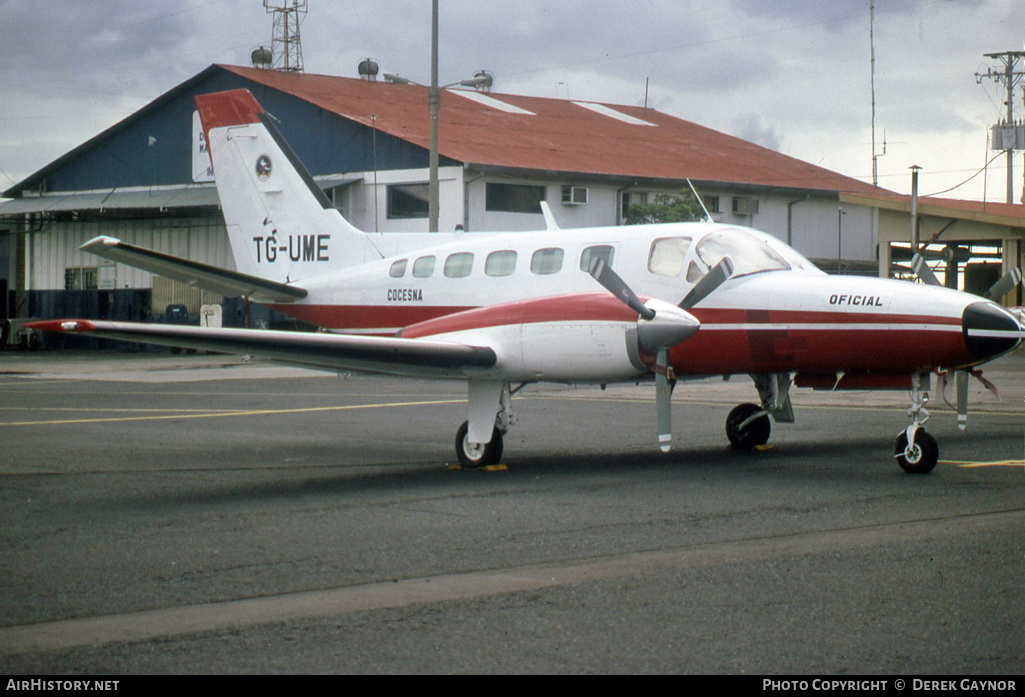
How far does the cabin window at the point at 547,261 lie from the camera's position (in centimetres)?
1316

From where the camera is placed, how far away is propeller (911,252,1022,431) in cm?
1223

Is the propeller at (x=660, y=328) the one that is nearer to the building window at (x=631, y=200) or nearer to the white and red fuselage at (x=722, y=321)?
the white and red fuselage at (x=722, y=321)

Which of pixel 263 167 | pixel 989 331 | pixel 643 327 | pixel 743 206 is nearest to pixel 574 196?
pixel 743 206

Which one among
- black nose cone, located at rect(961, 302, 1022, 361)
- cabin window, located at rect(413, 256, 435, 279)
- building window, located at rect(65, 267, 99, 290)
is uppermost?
building window, located at rect(65, 267, 99, 290)

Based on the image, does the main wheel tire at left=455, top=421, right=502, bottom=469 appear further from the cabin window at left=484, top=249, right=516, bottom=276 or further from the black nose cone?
the black nose cone

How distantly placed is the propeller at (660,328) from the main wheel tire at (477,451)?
6.09 ft

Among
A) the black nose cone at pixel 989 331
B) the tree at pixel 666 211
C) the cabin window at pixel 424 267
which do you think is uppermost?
the tree at pixel 666 211

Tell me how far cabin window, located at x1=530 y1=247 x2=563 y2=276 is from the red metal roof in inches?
999

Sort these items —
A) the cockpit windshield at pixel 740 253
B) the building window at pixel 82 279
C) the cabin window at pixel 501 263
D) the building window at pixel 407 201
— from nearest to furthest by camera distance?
the cockpit windshield at pixel 740 253 → the cabin window at pixel 501 263 → the building window at pixel 407 201 → the building window at pixel 82 279

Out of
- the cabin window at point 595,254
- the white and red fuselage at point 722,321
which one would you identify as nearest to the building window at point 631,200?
the white and red fuselage at point 722,321

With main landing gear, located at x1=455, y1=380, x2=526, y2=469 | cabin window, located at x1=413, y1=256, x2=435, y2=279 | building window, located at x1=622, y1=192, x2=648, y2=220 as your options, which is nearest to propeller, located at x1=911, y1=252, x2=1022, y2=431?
main landing gear, located at x1=455, y1=380, x2=526, y2=469

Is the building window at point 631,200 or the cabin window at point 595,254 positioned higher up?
the building window at point 631,200

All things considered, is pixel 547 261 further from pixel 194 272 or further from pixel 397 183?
pixel 397 183

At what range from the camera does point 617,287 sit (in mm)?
11469
